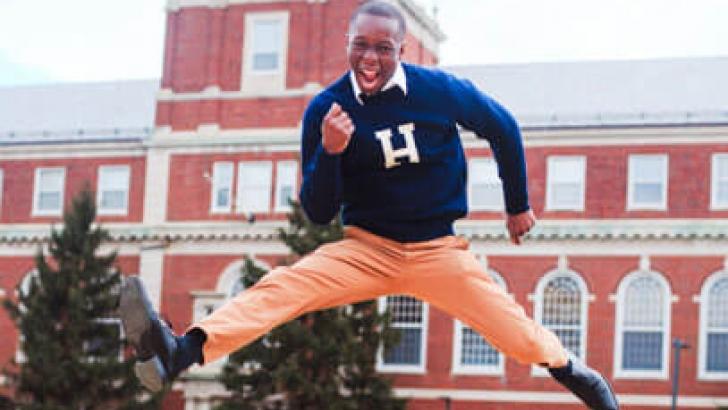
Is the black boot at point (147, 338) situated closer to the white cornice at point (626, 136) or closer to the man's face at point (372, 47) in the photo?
the man's face at point (372, 47)

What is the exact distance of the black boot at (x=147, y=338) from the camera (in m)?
6.91

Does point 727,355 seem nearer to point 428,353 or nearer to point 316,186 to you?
point 428,353

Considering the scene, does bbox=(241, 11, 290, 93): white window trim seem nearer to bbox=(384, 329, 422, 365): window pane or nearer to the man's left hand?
bbox=(384, 329, 422, 365): window pane

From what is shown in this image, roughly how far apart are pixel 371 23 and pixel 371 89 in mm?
334

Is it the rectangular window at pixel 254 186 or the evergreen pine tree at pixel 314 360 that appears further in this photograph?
the rectangular window at pixel 254 186

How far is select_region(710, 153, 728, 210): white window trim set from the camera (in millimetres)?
43250

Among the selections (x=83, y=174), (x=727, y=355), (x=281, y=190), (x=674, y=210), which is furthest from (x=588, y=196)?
(x=83, y=174)

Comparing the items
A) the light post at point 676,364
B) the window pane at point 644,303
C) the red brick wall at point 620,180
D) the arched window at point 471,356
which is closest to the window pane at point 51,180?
the red brick wall at point 620,180

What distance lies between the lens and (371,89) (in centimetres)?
761

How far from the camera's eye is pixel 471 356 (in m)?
44.8

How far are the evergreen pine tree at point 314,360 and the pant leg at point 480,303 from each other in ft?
99.5

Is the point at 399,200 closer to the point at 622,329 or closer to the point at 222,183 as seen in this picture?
the point at 622,329

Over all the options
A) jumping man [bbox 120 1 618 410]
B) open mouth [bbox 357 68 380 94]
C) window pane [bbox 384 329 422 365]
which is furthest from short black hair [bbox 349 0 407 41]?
window pane [bbox 384 329 422 365]

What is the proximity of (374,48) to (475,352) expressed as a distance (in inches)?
1485
